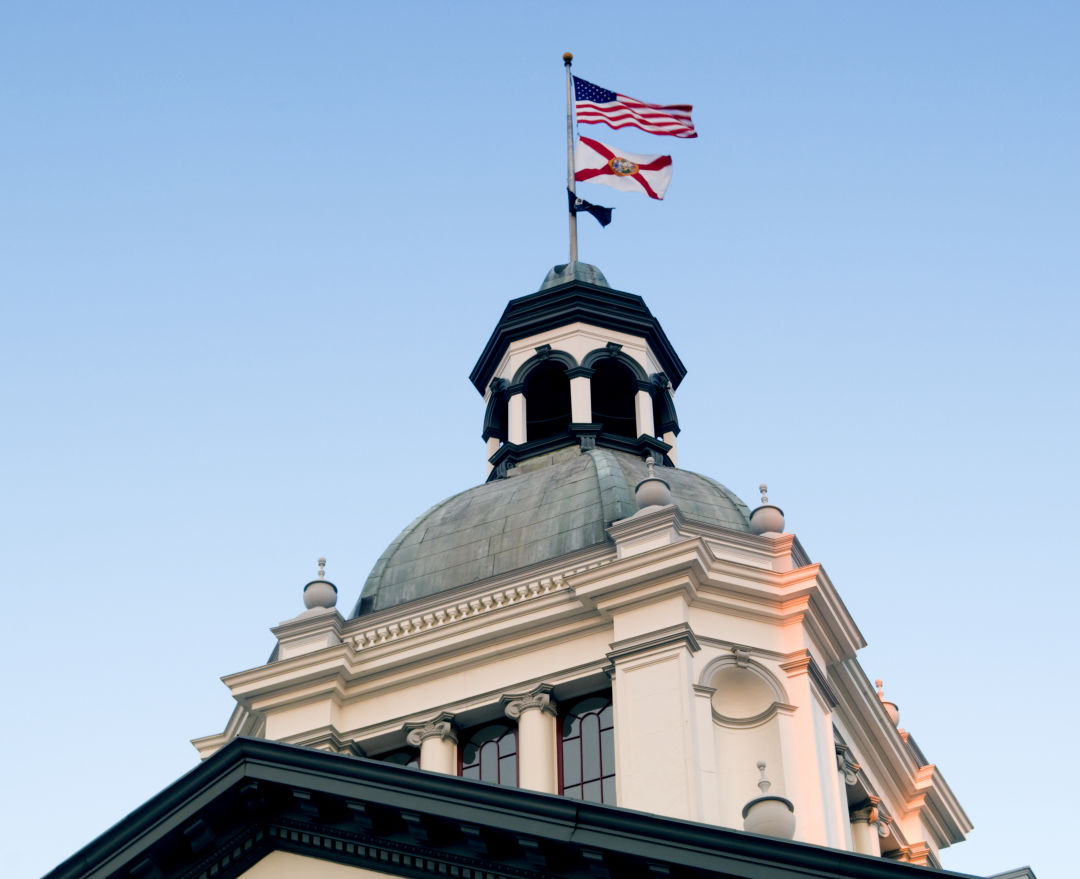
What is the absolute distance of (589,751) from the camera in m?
Answer: 31.1

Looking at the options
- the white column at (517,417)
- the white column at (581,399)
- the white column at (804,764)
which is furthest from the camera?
the white column at (517,417)

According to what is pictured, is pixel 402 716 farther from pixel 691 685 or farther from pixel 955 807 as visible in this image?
pixel 955 807

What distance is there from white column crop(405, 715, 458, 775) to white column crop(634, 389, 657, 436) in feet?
31.1

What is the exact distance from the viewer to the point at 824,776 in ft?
99.1

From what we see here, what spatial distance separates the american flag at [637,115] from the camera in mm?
41500

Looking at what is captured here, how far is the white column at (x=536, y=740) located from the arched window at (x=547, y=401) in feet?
31.3

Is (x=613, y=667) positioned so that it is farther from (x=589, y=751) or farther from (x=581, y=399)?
(x=581, y=399)

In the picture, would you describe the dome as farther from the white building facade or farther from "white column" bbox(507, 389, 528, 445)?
"white column" bbox(507, 389, 528, 445)

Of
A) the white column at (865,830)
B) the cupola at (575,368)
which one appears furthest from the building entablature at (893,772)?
the cupola at (575,368)

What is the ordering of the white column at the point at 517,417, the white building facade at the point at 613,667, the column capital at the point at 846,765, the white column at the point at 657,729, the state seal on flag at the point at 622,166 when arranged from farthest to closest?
the state seal on flag at the point at 622,166, the white column at the point at 517,417, the column capital at the point at 846,765, the white building facade at the point at 613,667, the white column at the point at 657,729

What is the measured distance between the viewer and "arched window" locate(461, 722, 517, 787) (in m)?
31.5

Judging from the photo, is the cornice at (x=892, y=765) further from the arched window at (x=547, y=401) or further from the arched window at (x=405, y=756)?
the arched window at (x=547, y=401)

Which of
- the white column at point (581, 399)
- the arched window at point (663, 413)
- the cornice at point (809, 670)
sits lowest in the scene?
the cornice at point (809, 670)

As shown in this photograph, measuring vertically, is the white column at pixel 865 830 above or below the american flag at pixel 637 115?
below
